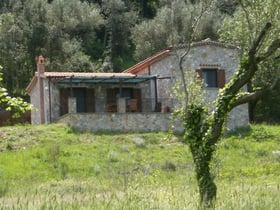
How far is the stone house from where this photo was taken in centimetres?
3331

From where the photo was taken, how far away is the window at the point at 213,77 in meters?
34.8

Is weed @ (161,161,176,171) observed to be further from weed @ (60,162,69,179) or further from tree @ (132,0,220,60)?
tree @ (132,0,220,60)

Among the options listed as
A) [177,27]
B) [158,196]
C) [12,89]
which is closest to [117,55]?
[177,27]

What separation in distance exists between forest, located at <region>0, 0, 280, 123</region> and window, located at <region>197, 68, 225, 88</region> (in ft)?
6.48

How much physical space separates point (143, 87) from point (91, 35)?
908 inches

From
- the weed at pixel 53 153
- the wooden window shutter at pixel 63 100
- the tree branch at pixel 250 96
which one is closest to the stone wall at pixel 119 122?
the wooden window shutter at pixel 63 100

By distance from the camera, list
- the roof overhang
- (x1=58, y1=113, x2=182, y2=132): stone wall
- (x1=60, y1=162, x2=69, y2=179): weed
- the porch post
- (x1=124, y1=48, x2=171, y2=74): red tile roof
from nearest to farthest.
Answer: (x1=60, y1=162, x2=69, y2=179): weed → (x1=58, y1=113, x2=182, y2=132): stone wall → the porch post → the roof overhang → (x1=124, y1=48, x2=171, y2=74): red tile roof

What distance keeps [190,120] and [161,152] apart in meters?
13.9

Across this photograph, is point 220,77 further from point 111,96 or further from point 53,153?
point 53,153

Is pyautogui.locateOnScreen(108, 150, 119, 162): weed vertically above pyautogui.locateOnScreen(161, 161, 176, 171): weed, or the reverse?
pyautogui.locateOnScreen(108, 150, 119, 162): weed

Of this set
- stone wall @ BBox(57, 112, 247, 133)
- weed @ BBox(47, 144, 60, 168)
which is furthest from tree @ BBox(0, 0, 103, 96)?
weed @ BBox(47, 144, 60, 168)

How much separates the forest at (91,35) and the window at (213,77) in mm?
1974

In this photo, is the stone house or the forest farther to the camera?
the forest

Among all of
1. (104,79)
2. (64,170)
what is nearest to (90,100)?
(104,79)
